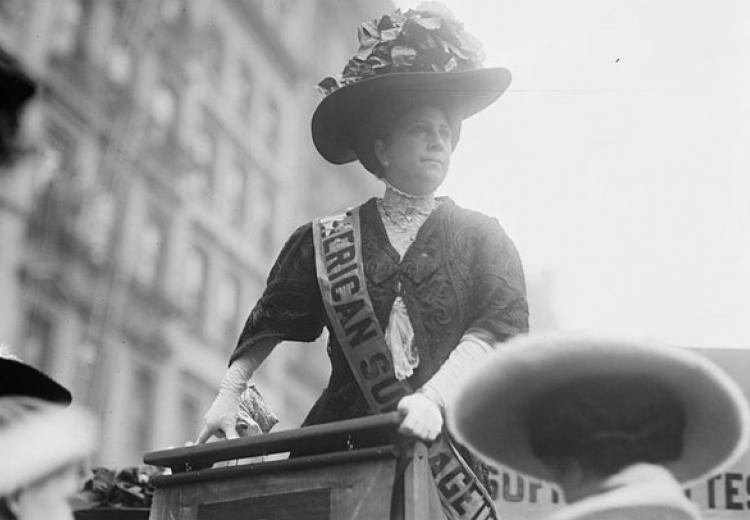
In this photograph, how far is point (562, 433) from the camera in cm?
199

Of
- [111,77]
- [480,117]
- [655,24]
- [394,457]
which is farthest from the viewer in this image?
[111,77]

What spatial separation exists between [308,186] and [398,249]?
2652 millimetres

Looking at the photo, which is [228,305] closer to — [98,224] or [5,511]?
[98,224]

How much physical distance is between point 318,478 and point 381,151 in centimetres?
113

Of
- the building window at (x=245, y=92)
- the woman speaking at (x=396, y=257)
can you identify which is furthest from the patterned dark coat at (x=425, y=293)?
the building window at (x=245, y=92)

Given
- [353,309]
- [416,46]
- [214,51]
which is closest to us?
[353,309]

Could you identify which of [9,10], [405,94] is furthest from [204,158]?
[405,94]

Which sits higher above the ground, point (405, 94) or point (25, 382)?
point (405, 94)

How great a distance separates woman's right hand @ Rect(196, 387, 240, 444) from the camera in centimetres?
356

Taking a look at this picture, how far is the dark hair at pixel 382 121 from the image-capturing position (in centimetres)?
366

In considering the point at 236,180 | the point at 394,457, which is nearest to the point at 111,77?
Answer: the point at 236,180

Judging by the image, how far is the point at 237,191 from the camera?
693cm

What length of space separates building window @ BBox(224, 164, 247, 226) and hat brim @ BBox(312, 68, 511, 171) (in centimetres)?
289

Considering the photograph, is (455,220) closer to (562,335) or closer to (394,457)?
(394,457)
